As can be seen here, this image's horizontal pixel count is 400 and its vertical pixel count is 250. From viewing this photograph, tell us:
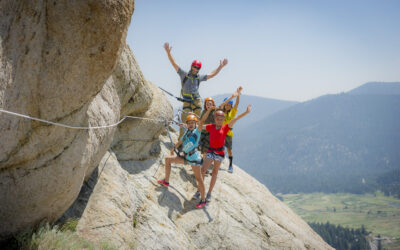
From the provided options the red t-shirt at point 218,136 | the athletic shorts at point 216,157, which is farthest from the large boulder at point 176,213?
the red t-shirt at point 218,136

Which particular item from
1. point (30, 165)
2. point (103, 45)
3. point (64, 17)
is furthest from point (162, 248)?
point (64, 17)

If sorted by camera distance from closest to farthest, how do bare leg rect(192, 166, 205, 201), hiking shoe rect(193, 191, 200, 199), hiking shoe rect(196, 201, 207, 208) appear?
bare leg rect(192, 166, 205, 201) < hiking shoe rect(196, 201, 207, 208) < hiking shoe rect(193, 191, 200, 199)

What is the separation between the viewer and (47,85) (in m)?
4.75

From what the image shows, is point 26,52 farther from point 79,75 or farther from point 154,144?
point 154,144

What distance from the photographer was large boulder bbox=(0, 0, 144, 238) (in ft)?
13.8

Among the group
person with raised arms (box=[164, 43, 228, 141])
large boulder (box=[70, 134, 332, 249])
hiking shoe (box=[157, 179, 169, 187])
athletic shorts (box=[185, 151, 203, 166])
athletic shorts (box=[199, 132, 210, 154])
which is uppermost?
person with raised arms (box=[164, 43, 228, 141])

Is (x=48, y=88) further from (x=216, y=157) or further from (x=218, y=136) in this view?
(x=216, y=157)

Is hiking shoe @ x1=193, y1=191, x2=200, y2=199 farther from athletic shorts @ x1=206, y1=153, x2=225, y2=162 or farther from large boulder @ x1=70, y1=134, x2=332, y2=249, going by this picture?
athletic shorts @ x1=206, y1=153, x2=225, y2=162

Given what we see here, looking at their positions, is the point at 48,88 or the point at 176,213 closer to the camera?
the point at 48,88

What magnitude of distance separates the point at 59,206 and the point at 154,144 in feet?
25.1

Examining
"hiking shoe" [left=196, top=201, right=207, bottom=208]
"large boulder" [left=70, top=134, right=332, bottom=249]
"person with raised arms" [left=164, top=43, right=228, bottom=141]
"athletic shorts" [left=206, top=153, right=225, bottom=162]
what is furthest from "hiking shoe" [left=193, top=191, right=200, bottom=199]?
"person with raised arms" [left=164, top=43, right=228, bottom=141]

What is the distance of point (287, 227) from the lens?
13.5 metres

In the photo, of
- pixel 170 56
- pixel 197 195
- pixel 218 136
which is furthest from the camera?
pixel 170 56

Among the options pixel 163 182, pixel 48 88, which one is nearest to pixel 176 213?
pixel 163 182
